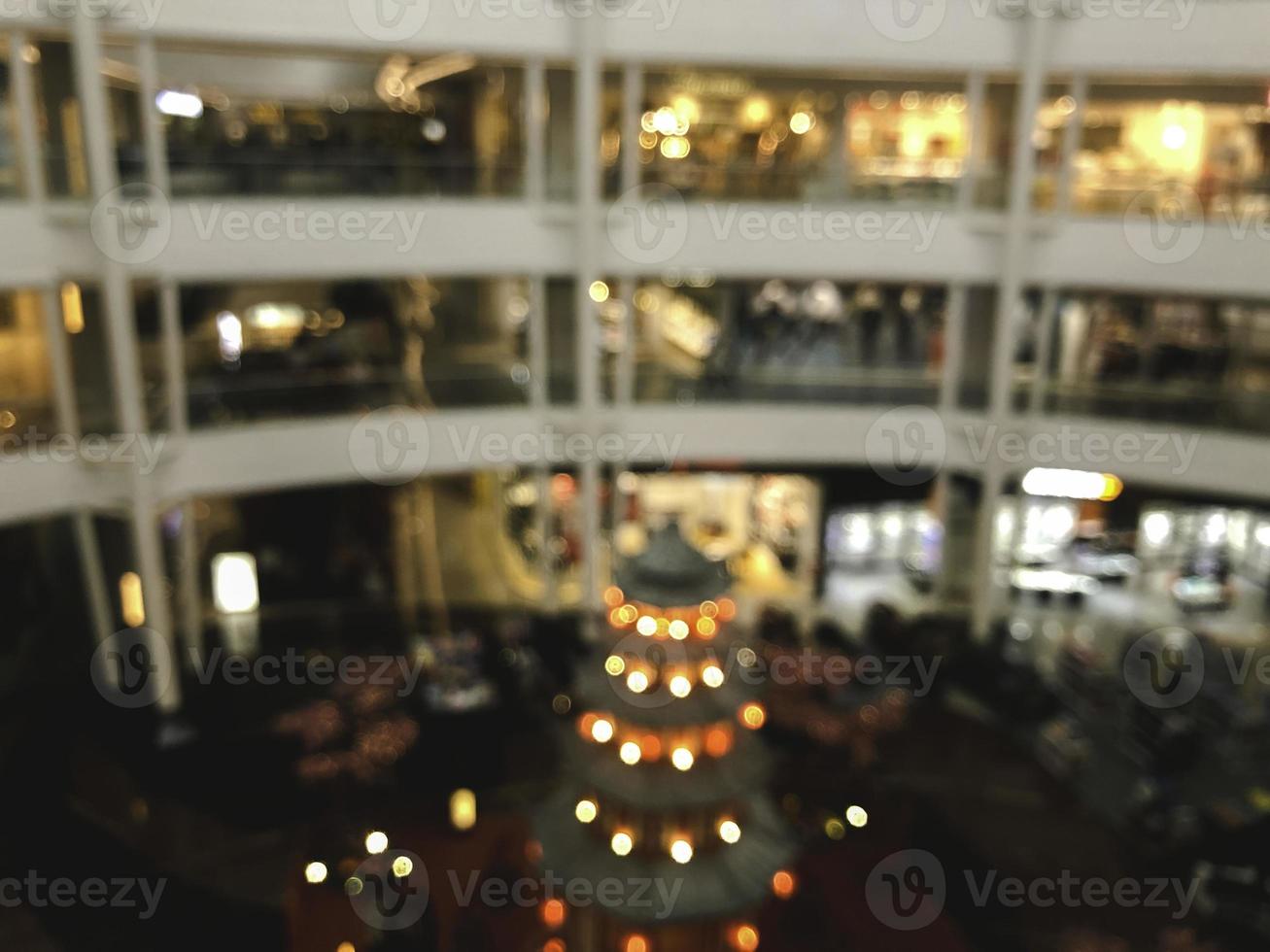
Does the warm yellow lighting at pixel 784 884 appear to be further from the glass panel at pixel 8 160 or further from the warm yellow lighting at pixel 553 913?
the glass panel at pixel 8 160

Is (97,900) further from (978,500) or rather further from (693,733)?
(978,500)

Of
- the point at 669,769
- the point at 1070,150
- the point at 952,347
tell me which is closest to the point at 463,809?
the point at 669,769

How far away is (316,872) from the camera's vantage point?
8922 millimetres

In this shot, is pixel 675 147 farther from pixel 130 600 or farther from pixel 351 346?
pixel 130 600

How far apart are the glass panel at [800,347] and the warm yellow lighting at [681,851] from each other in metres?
6.91

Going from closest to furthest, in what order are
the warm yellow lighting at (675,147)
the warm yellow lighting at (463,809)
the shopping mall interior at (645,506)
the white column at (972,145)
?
the shopping mall interior at (645,506)
the warm yellow lighting at (463,809)
the white column at (972,145)
the warm yellow lighting at (675,147)

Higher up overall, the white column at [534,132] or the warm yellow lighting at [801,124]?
the warm yellow lighting at [801,124]

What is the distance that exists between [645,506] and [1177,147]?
10872 mm

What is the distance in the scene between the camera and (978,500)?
13.9 metres

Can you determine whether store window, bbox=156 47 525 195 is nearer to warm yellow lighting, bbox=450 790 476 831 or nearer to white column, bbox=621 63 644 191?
white column, bbox=621 63 644 191

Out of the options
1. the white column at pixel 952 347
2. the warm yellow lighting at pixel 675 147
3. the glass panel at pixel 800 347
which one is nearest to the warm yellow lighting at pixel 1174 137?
the glass panel at pixel 800 347

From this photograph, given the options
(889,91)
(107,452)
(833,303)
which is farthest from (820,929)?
(889,91)

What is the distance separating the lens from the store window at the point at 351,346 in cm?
1238

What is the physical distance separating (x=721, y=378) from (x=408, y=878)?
7139 millimetres
